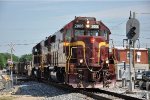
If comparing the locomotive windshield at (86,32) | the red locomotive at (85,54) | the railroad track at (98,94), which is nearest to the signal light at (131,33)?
the red locomotive at (85,54)

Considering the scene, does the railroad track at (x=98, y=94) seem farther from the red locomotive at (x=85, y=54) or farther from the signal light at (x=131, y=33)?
the signal light at (x=131, y=33)

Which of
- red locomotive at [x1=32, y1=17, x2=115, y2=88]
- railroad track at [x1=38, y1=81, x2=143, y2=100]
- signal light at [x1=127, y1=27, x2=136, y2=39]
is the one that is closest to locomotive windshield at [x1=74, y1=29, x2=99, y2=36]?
red locomotive at [x1=32, y1=17, x2=115, y2=88]

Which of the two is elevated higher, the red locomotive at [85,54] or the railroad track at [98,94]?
the red locomotive at [85,54]

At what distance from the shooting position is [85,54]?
22516 mm

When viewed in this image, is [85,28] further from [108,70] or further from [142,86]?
[142,86]

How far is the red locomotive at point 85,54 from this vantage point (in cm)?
2172

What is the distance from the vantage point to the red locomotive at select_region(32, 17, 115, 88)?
71.3ft

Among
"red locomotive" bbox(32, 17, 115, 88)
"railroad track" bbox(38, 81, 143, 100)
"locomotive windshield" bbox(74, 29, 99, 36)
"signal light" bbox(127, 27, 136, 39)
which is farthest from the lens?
"locomotive windshield" bbox(74, 29, 99, 36)

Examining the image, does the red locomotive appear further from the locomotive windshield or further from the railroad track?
the railroad track

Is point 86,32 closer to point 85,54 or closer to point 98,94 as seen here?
point 85,54

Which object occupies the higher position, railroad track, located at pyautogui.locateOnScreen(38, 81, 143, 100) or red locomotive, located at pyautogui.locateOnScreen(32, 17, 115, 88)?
red locomotive, located at pyautogui.locateOnScreen(32, 17, 115, 88)

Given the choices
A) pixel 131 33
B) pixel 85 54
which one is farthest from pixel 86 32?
pixel 131 33

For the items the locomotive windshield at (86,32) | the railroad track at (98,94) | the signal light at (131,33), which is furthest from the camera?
the locomotive windshield at (86,32)

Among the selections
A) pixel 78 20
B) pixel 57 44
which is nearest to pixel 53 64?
pixel 57 44
